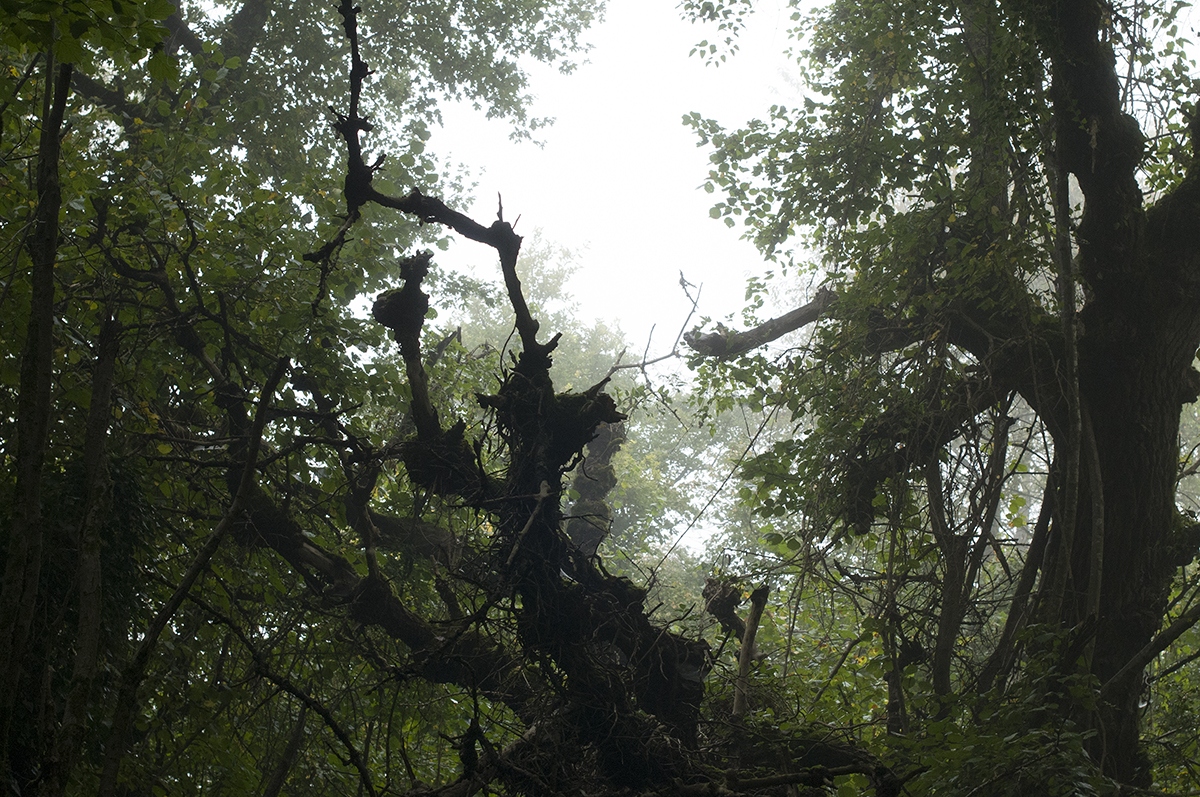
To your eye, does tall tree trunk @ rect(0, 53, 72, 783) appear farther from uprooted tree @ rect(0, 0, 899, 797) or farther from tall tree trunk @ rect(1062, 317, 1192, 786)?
tall tree trunk @ rect(1062, 317, 1192, 786)

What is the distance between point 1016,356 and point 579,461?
3.11 meters

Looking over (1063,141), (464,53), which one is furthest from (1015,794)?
(464,53)

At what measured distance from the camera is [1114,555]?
14.9 feet

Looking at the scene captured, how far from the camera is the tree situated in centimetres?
447

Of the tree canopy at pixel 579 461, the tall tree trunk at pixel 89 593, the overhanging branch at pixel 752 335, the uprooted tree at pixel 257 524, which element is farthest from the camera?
the overhanging branch at pixel 752 335

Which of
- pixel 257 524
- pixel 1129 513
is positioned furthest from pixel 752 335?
pixel 257 524

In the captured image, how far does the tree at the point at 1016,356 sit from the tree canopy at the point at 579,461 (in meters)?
0.03

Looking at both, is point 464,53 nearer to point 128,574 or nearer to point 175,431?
point 175,431

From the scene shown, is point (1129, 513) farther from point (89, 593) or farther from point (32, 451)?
point (32, 451)

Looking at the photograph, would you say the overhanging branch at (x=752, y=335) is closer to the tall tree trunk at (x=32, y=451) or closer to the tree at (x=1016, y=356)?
the tree at (x=1016, y=356)

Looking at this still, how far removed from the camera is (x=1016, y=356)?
5.20 metres

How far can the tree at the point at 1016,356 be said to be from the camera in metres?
4.47

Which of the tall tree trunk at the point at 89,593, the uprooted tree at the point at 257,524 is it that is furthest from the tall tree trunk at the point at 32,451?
the tall tree trunk at the point at 89,593

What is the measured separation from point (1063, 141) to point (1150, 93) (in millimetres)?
893
